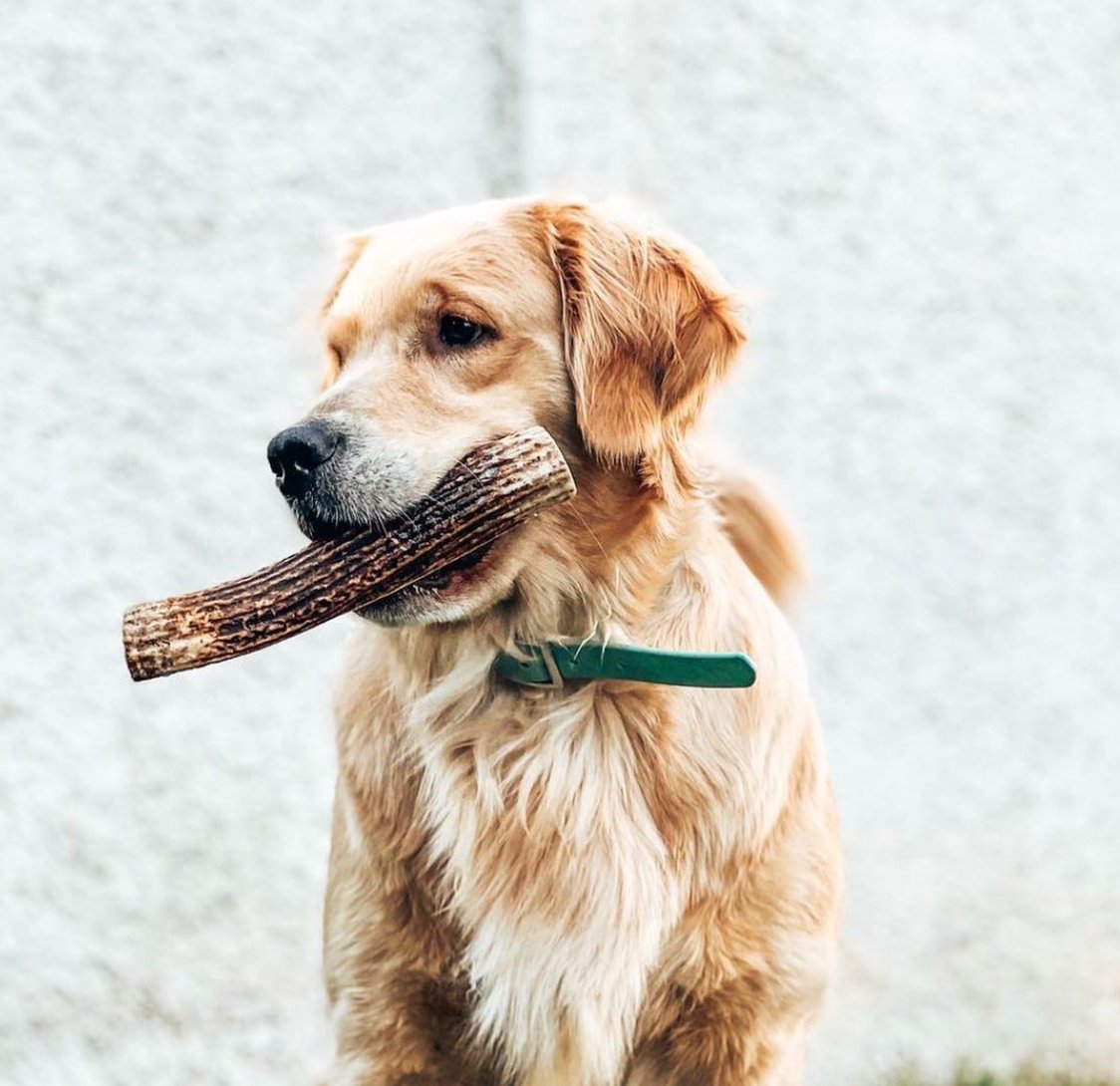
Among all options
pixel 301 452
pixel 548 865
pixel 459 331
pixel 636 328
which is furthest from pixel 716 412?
pixel 301 452

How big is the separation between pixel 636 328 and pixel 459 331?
0.87 feet

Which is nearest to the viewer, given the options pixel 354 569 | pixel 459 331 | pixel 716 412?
pixel 354 569

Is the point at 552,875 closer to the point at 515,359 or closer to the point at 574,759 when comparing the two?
the point at 574,759

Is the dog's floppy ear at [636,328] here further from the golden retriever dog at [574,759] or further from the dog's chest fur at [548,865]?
the dog's chest fur at [548,865]

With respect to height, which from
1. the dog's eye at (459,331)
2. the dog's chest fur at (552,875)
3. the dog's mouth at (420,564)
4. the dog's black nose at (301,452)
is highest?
the dog's eye at (459,331)

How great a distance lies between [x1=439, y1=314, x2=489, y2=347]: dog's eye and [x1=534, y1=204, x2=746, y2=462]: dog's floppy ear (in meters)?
0.14

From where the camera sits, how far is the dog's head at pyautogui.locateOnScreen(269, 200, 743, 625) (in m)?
2.02

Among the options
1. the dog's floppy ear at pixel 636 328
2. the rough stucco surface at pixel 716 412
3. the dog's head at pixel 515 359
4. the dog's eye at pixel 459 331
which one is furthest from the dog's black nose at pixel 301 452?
the rough stucco surface at pixel 716 412

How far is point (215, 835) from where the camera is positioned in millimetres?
3469

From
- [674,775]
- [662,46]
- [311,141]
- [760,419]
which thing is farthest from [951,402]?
[674,775]

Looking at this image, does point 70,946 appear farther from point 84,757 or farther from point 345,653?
point 345,653

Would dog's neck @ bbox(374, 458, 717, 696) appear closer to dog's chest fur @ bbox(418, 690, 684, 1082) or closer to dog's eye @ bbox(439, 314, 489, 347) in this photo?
dog's chest fur @ bbox(418, 690, 684, 1082)

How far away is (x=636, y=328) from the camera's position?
85.3 inches

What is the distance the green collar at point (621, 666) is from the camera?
80.9 inches
